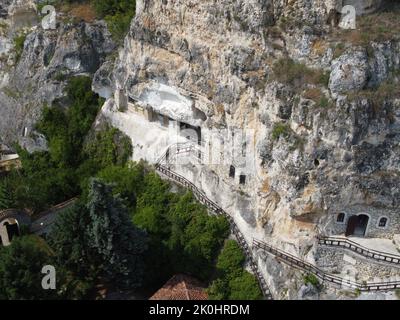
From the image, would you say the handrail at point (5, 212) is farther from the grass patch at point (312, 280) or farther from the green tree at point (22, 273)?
the grass patch at point (312, 280)

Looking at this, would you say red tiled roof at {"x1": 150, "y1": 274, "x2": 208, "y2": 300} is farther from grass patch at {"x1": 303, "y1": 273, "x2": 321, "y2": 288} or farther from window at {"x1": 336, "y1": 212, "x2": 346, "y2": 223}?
window at {"x1": 336, "y1": 212, "x2": 346, "y2": 223}

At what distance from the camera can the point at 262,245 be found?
93.8 ft

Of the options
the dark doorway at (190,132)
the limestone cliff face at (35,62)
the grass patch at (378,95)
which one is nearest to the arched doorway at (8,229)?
the limestone cliff face at (35,62)

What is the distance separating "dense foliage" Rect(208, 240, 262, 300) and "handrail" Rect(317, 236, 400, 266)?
214 inches

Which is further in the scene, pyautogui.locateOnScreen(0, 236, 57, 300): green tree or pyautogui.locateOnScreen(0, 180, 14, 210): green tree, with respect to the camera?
pyautogui.locateOnScreen(0, 180, 14, 210): green tree

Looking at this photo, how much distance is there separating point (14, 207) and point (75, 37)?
17.4m

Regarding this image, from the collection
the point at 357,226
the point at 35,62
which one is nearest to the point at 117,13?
the point at 35,62

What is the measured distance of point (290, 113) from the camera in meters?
26.3

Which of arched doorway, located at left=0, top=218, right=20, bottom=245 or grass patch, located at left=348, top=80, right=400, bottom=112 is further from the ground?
grass patch, located at left=348, top=80, right=400, bottom=112

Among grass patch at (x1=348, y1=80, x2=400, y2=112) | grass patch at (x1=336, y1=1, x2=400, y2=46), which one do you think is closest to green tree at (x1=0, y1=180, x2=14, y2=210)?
grass patch at (x1=348, y1=80, x2=400, y2=112)

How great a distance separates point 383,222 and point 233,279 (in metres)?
10.1

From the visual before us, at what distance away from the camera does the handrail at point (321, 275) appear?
25.2 meters

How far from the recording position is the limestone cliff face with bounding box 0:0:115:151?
42375mm

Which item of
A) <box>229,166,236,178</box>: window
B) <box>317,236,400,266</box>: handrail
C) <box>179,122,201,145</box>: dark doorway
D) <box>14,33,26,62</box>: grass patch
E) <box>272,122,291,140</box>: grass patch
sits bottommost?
<box>317,236,400,266</box>: handrail
